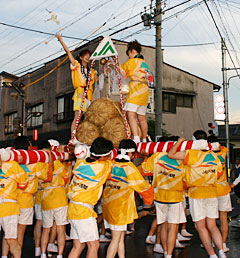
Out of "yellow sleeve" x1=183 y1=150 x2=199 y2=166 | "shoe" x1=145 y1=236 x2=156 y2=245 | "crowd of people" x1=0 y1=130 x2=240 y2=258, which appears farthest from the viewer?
"shoe" x1=145 y1=236 x2=156 y2=245

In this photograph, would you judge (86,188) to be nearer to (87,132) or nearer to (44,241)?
(44,241)

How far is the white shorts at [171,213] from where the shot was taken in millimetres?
5477

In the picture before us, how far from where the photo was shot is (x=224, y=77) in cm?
1923

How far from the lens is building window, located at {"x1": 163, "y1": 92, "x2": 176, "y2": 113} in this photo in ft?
62.2

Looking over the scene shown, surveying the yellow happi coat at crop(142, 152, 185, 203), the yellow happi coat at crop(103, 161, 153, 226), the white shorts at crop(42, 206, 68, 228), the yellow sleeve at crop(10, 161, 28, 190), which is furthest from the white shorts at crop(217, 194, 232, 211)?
the yellow sleeve at crop(10, 161, 28, 190)

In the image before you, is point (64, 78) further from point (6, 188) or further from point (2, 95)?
point (6, 188)

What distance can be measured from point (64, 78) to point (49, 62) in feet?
7.38

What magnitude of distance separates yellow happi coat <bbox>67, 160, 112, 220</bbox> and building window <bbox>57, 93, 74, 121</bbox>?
13.7 metres

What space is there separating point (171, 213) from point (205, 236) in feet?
2.14

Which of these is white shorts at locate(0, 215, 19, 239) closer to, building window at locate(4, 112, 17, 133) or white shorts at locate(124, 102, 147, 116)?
white shorts at locate(124, 102, 147, 116)

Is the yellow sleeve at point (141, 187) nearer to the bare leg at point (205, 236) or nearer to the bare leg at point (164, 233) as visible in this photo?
the bare leg at point (205, 236)

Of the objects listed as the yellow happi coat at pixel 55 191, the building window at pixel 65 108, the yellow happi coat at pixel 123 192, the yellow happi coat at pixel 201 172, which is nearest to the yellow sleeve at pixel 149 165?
the yellow happi coat at pixel 201 172

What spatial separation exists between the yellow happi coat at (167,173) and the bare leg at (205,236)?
0.52m

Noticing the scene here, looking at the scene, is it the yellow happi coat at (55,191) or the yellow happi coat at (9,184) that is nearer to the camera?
the yellow happi coat at (9,184)
